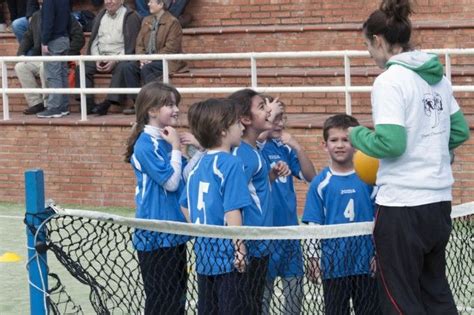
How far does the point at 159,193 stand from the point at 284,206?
0.75 m

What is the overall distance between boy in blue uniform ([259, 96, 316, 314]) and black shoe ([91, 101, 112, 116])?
26.7 ft

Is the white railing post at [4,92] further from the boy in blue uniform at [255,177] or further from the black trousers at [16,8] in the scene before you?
the boy in blue uniform at [255,177]

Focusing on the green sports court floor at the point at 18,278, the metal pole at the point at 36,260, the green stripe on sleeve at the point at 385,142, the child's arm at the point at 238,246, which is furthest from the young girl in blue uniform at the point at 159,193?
the green sports court floor at the point at 18,278

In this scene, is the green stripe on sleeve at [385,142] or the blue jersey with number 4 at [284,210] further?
the blue jersey with number 4 at [284,210]

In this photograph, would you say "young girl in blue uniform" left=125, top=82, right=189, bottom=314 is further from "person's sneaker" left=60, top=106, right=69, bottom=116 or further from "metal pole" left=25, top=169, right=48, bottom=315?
"person's sneaker" left=60, top=106, right=69, bottom=116

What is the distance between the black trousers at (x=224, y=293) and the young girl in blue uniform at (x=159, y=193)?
50 centimetres

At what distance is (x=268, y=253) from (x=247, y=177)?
413 millimetres

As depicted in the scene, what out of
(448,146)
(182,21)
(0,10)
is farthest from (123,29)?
(448,146)

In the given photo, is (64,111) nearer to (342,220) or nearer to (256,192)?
(342,220)

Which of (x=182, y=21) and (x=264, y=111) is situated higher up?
(x=182, y=21)

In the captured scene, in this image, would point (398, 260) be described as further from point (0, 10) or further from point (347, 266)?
point (0, 10)

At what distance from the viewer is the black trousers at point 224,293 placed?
21.4 ft

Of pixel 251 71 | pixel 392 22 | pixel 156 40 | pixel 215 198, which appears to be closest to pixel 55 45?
pixel 156 40

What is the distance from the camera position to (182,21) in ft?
59.2
